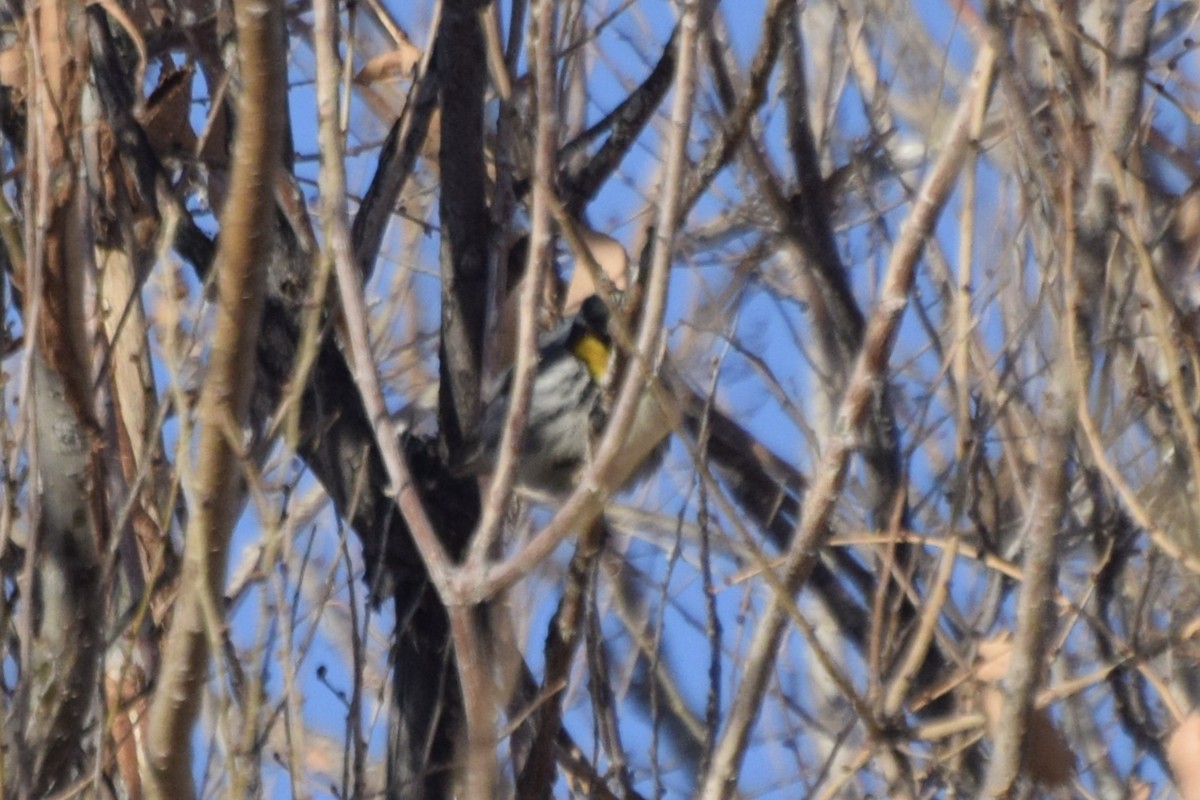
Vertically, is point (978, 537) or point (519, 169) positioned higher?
point (519, 169)

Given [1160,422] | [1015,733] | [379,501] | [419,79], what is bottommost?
[1015,733]

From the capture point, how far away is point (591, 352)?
5.52 meters

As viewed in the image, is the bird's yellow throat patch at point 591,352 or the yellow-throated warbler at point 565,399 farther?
the bird's yellow throat patch at point 591,352

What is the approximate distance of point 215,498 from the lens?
6.15 feet

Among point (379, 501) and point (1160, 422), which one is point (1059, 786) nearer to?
point (1160, 422)

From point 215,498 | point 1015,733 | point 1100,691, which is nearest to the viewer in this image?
point 215,498

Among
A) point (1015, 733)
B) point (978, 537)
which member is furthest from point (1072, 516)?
point (1015, 733)

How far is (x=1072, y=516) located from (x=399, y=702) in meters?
1.71

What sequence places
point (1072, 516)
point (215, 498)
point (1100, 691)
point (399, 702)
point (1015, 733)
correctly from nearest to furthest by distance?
point (215, 498), point (1015, 733), point (399, 702), point (1072, 516), point (1100, 691)

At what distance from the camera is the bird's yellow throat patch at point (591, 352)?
5441mm

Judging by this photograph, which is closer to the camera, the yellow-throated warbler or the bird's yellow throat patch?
the yellow-throated warbler

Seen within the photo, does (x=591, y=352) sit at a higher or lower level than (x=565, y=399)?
higher

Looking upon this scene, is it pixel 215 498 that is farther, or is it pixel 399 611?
pixel 399 611

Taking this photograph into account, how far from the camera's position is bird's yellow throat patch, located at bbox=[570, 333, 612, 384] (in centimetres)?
544
